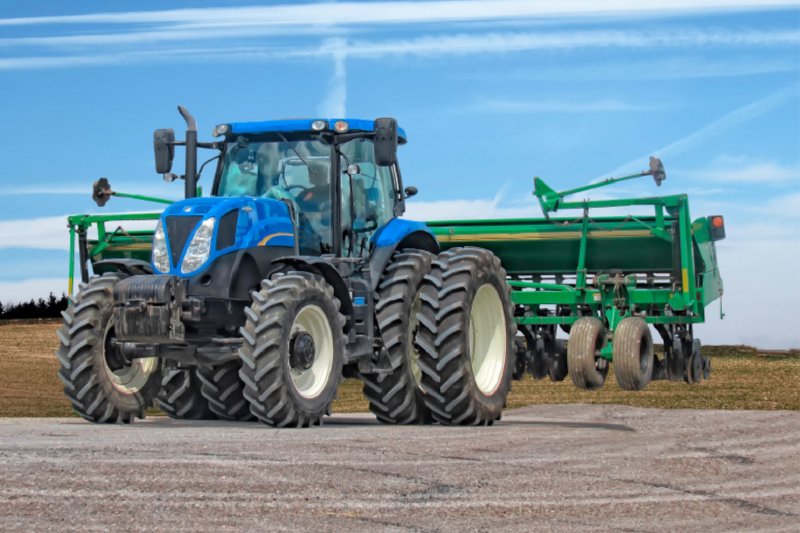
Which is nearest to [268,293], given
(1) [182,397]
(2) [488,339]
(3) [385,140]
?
(3) [385,140]

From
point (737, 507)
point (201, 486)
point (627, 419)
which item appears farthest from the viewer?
point (627, 419)

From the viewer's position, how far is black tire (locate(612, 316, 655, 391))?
11.0 m

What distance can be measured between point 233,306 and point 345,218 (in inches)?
54.7

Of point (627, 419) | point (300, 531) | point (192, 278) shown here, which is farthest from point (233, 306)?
point (627, 419)

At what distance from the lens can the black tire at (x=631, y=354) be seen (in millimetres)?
11000

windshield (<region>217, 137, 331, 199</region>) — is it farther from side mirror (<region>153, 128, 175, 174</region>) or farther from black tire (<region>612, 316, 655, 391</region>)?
black tire (<region>612, 316, 655, 391</region>)

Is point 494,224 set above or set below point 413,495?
above

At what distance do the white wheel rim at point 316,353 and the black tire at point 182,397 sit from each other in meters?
1.97

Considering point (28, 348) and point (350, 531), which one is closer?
point (350, 531)

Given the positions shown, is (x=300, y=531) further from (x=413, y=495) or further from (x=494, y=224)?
(x=494, y=224)

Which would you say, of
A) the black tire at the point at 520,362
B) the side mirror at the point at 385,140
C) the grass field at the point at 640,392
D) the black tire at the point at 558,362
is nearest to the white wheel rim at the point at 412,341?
the side mirror at the point at 385,140

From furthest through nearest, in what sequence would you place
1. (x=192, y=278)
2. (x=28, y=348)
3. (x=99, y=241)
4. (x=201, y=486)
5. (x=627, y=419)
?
(x=28, y=348) → (x=99, y=241) → (x=627, y=419) → (x=192, y=278) → (x=201, y=486)

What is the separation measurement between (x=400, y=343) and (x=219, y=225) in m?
1.89

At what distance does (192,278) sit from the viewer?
7.82 metres
